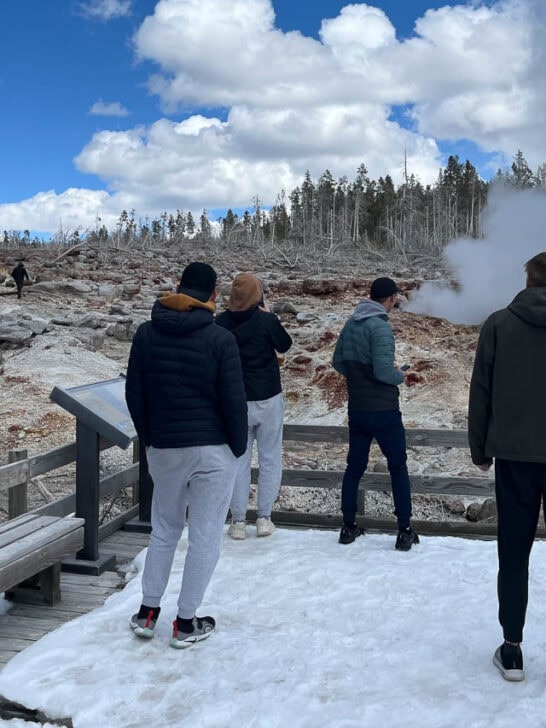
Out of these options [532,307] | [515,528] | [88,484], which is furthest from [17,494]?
[532,307]

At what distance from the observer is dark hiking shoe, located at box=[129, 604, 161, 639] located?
3723mm

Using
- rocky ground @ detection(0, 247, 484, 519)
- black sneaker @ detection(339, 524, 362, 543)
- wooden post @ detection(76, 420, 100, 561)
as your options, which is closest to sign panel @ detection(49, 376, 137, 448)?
wooden post @ detection(76, 420, 100, 561)

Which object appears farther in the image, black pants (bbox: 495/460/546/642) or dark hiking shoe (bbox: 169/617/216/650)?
dark hiking shoe (bbox: 169/617/216/650)

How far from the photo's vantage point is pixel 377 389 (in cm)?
514

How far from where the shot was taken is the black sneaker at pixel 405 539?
524 centimetres

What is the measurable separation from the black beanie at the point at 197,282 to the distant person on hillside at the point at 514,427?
1.41 metres

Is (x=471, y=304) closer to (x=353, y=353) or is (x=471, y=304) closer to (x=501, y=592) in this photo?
(x=353, y=353)

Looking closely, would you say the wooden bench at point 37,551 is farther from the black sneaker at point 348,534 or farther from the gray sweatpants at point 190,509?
the black sneaker at point 348,534

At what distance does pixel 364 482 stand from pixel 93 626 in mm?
2709

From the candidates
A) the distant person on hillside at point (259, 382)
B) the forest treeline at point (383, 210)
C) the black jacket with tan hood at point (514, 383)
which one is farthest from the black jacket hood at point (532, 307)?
the forest treeline at point (383, 210)

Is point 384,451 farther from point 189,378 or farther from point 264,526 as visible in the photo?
point 189,378

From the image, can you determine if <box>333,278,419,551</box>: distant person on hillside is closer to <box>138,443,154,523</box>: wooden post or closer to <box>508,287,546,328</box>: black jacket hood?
<box>138,443,154,523</box>: wooden post

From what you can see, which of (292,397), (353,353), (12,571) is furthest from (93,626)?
(292,397)

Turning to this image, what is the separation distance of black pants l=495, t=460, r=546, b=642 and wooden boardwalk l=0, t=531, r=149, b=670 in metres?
2.39
